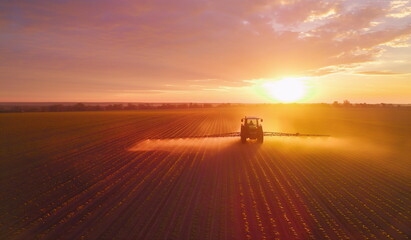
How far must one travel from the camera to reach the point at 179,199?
790 centimetres

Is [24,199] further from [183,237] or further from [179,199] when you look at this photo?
[183,237]

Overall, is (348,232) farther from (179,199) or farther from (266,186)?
(179,199)

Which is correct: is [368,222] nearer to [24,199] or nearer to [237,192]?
[237,192]

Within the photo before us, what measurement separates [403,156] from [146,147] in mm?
15334

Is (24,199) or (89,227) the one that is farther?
(24,199)

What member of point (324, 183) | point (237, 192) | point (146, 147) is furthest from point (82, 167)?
point (324, 183)

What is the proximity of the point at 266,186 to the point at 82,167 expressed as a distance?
831cm

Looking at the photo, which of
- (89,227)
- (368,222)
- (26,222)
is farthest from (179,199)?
(368,222)

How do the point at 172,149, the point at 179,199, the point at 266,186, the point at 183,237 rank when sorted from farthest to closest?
the point at 172,149 < the point at 266,186 < the point at 179,199 < the point at 183,237

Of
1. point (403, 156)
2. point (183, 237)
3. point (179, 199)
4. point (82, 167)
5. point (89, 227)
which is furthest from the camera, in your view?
point (403, 156)

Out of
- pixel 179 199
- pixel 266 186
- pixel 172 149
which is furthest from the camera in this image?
pixel 172 149

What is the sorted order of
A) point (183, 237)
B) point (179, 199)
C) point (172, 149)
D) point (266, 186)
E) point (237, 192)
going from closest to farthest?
point (183, 237), point (179, 199), point (237, 192), point (266, 186), point (172, 149)

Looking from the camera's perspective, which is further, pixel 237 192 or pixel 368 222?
pixel 237 192

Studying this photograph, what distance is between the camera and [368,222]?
6.46 m
